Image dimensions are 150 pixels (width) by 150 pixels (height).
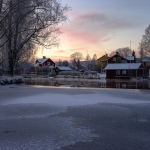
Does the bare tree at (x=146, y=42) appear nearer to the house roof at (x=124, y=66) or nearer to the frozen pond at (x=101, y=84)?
the house roof at (x=124, y=66)

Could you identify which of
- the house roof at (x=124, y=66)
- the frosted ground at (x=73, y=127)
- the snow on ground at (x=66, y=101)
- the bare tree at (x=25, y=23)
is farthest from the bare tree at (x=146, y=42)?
the frosted ground at (x=73, y=127)

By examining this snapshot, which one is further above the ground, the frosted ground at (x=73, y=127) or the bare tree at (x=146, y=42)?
the bare tree at (x=146, y=42)

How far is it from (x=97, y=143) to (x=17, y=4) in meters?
22.4

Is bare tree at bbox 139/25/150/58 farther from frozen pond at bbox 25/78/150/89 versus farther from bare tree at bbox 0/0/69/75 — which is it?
bare tree at bbox 0/0/69/75

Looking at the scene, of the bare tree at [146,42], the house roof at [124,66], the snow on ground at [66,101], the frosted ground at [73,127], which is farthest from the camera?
the bare tree at [146,42]

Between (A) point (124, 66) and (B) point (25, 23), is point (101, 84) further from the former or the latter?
(A) point (124, 66)

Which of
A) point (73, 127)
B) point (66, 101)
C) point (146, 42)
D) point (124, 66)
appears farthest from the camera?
point (146, 42)

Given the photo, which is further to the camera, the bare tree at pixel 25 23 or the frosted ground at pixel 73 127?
the bare tree at pixel 25 23

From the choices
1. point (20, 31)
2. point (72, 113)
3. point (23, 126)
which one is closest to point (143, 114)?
point (72, 113)

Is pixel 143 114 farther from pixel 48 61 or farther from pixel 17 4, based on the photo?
pixel 48 61

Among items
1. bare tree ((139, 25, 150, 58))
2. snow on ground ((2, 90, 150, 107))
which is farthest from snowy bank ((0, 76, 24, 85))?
bare tree ((139, 25, 150, 58))

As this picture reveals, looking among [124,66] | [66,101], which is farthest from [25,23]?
[124,66]

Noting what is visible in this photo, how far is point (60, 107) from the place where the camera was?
10.0 metres

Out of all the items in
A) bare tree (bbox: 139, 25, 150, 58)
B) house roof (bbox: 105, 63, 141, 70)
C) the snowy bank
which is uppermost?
bare tree (bbox: 139, 25, 150, 58)
